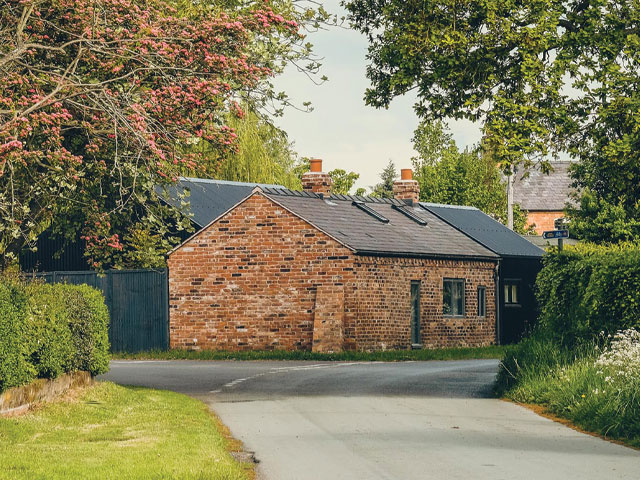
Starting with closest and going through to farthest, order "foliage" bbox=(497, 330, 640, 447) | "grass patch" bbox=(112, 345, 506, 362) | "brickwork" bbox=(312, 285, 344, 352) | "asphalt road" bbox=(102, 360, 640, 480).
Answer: "asphalt road" bbox=(102, 360, 640, 480), "foliage" bbox=(497, 330, 640, 447), "grass patch" bbox=(112, 345, 506, 362), "brickwork" bbox=(312, 285, 344, 352)

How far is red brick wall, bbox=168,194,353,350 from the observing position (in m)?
36.9

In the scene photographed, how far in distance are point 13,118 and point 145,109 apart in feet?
9.00

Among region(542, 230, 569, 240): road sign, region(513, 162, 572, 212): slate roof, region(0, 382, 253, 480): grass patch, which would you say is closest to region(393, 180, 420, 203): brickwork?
region(542, 230, 569, 240): road sign

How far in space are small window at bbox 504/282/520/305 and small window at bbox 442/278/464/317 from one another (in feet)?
13.2

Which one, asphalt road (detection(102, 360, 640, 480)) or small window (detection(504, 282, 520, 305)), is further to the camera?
small window (detection(504, 282, 520, 305))

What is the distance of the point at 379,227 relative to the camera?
4075 centimetres

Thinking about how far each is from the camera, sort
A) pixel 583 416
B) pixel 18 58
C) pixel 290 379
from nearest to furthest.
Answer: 1. pixel 583 416
2. pixel 18 58
3. pixel 290 379

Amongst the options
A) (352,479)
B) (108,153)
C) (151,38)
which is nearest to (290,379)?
(108,153)

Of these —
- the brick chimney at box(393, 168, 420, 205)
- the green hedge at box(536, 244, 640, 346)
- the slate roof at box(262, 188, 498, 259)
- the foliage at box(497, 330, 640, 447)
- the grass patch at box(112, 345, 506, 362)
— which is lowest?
the grass patch at box(112, 345, 506, 362)

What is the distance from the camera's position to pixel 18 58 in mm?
17188

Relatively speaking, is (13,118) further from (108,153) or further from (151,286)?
(151,286)

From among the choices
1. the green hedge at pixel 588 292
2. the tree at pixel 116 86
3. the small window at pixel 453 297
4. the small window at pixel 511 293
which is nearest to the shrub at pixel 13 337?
the tree at pixel 116 86

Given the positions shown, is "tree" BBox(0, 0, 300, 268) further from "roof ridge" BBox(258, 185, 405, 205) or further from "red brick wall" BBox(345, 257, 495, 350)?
"roof ridge" BBox(258, 185, 405, 205)

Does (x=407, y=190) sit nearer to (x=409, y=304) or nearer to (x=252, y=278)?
(x=409, y=304)
